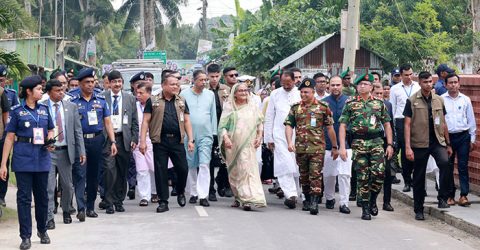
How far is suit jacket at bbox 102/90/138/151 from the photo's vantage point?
1355 cm

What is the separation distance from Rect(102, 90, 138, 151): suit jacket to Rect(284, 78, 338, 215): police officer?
7.24ft

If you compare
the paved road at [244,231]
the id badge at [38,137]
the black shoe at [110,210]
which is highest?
the id badge at [38,137]

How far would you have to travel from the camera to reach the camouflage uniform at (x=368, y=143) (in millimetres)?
12883

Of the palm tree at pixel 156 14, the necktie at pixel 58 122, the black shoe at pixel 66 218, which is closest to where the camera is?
the necktie at pixel 58 122

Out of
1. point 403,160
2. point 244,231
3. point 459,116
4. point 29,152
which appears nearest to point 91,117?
point 29,152

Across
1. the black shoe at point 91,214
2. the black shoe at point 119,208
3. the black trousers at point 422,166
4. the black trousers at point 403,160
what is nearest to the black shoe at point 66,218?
the black shoe at point 91,214

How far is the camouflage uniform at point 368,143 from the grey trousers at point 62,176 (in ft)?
12.8

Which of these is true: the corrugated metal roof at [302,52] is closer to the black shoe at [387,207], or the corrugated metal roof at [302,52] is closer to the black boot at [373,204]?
the black shoe at [387,207]

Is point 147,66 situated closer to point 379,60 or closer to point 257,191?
point 379,60

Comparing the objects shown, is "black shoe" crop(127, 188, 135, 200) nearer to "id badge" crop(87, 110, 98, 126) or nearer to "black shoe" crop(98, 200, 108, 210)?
"black shoe" crop(98, 200, 108, 210)

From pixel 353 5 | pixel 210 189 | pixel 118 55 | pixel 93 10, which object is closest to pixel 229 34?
pixel 93 10

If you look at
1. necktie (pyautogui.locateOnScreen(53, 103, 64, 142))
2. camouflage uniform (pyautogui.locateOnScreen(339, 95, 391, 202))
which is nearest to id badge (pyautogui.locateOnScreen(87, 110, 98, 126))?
necktie (pyautogui.locateOnScreen(53, 103, 64, 142))

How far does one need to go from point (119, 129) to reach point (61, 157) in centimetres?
172

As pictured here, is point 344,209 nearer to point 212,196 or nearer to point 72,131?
point 212,196
